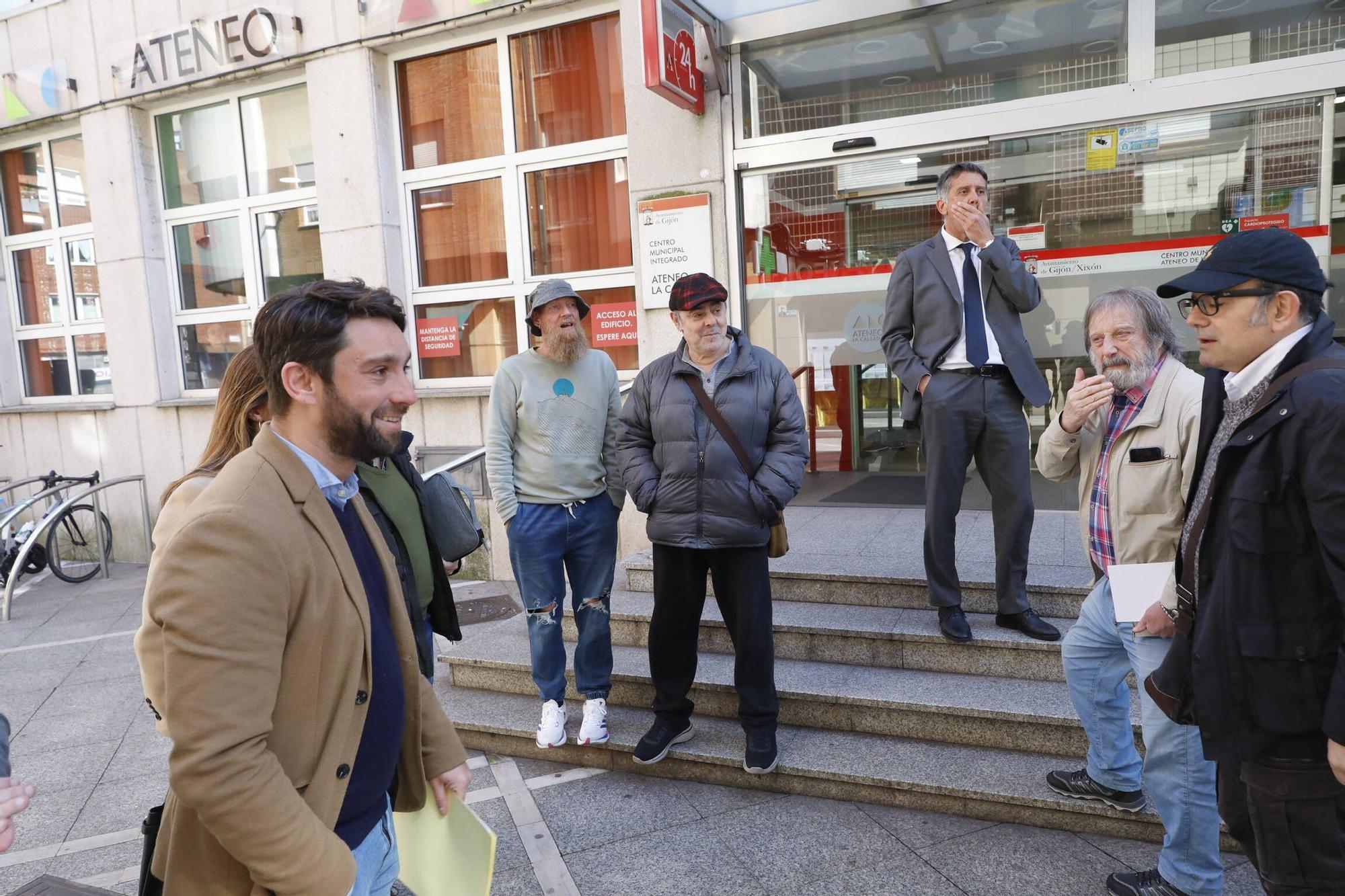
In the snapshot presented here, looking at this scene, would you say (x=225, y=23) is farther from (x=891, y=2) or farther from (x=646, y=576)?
(x=646, y=576)

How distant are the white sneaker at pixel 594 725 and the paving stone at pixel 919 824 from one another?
1135 millimetres

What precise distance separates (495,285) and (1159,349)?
221 inches

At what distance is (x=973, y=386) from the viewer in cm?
391

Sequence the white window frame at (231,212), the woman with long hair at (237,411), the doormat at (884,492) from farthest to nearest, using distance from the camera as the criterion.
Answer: the white window frame at (231,212)
the doormat at (884,492)
the woman with long hair at (237,411)

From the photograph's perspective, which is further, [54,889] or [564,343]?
[564,343]

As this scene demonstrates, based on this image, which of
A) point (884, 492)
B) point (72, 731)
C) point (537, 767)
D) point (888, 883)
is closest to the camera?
point (888, 883)

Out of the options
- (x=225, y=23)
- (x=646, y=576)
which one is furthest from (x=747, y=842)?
(x=225, y=23)

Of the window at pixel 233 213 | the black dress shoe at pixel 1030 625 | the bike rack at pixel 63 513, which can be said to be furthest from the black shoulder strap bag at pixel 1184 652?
the window at pixel 233 213

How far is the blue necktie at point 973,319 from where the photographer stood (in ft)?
12.9

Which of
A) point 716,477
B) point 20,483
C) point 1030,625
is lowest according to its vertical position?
point 1030,625

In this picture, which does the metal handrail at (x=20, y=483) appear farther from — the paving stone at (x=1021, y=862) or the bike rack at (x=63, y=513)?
the paving stone at (x=1021, y=862)

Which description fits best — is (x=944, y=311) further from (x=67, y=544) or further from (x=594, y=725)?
(x=67, y=544)

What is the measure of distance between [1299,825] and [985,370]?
7.67 feet

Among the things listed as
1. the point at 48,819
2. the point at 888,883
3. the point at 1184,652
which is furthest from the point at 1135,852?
the point at 48,819
